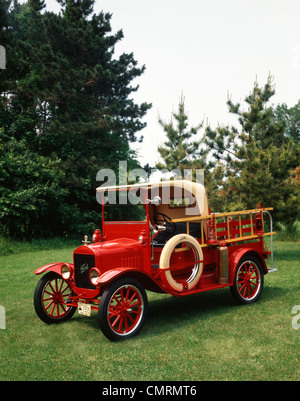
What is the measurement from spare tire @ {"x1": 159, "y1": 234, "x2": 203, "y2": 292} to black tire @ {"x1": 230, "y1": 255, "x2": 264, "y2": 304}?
2.76 ft

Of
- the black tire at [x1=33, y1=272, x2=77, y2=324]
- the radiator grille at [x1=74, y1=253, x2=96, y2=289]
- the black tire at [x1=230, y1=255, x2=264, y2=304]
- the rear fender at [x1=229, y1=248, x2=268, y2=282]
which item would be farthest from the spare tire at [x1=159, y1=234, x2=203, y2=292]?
the black tire at [x1=33, y1=272, x2=77, y2=324]

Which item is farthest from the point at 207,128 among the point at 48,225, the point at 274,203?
the point at 48,225

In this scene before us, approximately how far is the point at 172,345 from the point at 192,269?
70.1 inches

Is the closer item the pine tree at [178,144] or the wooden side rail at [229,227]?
the wooden side rail at [229,227]

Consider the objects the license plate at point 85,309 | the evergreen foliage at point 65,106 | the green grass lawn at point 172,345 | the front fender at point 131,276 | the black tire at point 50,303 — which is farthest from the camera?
the evergreen foliage at point 65,106

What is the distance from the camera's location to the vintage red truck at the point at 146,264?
5438 millimetres

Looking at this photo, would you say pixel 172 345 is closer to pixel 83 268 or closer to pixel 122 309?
pixel 122 309

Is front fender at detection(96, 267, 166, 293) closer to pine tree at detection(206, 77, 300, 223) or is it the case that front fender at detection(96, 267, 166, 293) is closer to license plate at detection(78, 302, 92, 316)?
license plate at detection(78, 302, 92, 316)

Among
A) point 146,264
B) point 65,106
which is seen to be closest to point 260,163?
point 146,264

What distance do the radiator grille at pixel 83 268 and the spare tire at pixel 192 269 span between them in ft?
3.42

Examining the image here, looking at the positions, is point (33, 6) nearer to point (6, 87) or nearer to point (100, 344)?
point (6, 87)

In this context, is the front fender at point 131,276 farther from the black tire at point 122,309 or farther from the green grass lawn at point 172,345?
the green grass lawn at point 172,345

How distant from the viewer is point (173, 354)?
15.3 feet

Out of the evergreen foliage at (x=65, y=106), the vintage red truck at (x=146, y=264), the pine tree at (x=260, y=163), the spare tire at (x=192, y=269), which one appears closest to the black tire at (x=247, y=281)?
the vintage red truck at (x=146, y=264)
